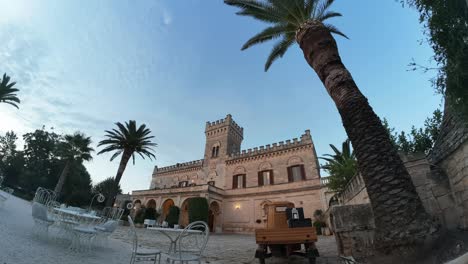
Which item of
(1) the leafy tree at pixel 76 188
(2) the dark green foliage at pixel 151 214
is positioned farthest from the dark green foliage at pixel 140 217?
(1) the leafy tree at pixel 76 188

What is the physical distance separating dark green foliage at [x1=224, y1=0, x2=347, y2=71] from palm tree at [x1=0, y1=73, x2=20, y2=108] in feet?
77.6

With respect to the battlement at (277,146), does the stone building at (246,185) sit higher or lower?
lower

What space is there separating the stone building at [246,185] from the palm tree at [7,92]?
47.9 feet

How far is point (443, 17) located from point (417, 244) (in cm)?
331

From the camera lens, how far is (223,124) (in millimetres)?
27094

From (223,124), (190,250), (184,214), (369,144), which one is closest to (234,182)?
(184,214)

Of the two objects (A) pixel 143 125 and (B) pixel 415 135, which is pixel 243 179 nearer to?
(A) pixel 143 125

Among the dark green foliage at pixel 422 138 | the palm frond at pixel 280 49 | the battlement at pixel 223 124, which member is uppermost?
the battlement at pixel 223 124

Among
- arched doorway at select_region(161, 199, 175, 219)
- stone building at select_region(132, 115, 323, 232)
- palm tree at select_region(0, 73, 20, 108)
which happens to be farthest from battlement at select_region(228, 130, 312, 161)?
palm tree at select_region(0, 73, 20, 108)

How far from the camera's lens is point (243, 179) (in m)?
22.8

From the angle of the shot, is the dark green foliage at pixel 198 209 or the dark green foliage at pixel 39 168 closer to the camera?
the dark green foliage at pixel 198 209

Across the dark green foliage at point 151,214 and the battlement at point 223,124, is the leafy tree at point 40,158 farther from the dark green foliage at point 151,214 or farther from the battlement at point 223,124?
the battlement at point 223,124

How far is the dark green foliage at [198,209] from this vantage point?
55.9ft

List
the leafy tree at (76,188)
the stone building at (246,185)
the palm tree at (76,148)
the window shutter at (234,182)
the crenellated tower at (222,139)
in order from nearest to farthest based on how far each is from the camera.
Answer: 1. the stone building at (246,185)
2. the window shutter at (234,182)
3. the palm tree at (76,148)
4. the crenellated tower at (222,139)
5. the leafy tree at (76,188)
